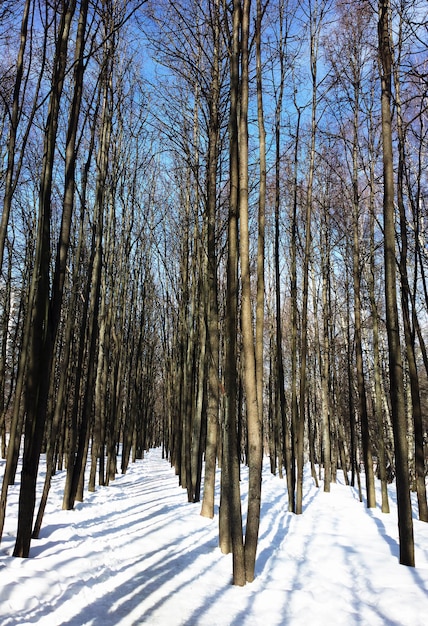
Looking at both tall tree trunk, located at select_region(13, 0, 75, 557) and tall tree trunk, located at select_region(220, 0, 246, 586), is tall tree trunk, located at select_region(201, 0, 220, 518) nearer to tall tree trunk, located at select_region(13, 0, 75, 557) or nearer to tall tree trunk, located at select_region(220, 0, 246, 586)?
tall tree trunk, located at select_region(220, 0, 246, 586)

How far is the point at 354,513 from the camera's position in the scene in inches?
304

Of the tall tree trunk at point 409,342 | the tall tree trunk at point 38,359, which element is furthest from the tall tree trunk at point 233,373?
the tall tree trunk at point 409,342

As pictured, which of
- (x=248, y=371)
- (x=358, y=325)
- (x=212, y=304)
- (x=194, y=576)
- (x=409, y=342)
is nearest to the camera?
(x=194, y=576)

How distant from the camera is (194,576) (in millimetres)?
3688

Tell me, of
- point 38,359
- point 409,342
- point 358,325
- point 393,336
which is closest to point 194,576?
point 38,359

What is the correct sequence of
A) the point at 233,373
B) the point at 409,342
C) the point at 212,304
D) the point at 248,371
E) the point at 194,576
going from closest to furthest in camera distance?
the point at 194,576 → the point at 248,371 → the point at 233,373 → the point at 212,304 → the point at 409,342

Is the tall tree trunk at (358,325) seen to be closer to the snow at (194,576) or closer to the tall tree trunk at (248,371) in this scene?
the snow at (194,576)

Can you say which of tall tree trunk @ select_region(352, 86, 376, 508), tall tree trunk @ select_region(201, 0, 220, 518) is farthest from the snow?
tall tree trunk @ select_region(352, 86, 376, 508)

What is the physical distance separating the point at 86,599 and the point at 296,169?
24.2ft

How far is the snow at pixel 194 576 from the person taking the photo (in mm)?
2826

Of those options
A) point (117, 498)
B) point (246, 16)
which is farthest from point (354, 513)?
point (246, 16)

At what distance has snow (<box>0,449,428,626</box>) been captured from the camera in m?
2.83

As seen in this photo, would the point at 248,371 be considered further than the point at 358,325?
No

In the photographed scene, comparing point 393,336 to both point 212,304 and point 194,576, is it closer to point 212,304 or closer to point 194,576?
point 212,304
